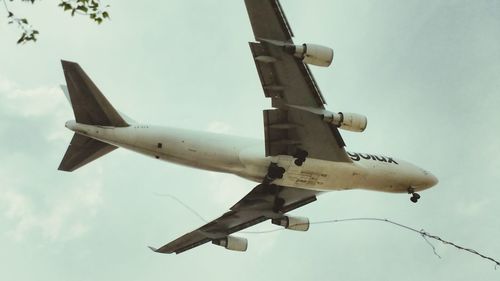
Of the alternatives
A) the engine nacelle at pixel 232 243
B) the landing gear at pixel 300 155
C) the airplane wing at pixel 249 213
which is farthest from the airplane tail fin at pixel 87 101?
the engine nacelle at pixel 232 243

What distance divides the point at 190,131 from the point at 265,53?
5.97m

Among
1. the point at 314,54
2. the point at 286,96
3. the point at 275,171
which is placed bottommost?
the point at 275,171

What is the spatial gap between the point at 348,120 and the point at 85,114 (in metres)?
11.4

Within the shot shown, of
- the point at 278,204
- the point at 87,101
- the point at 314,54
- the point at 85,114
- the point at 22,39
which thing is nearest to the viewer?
the point at 22,39

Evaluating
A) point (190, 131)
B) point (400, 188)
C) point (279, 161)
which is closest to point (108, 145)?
point (190, 131)

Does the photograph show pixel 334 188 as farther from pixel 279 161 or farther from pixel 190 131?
pixel 190 131

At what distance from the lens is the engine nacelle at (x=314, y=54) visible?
22.9 m

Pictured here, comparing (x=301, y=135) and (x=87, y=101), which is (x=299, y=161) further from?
(x=87, y=101)

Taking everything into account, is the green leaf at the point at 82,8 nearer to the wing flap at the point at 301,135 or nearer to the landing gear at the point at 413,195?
the wing flap at the point at 301,135

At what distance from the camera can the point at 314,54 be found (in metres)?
23.1

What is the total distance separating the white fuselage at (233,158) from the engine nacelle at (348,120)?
256 cm

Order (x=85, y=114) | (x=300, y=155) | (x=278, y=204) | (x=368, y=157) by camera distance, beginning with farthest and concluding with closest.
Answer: (x=278, y=204) < (x=368, y=157) < (x=300, y=155) < (x=85, y=114)

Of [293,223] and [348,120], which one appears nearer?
[348,120]

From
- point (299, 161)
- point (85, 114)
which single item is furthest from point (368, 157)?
point (85, 114)
